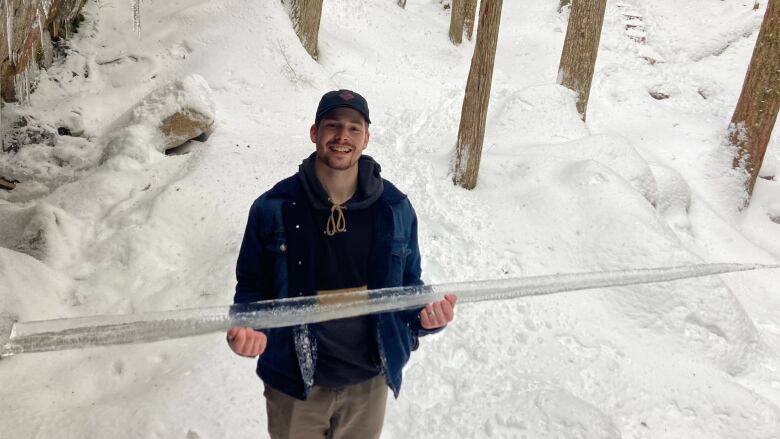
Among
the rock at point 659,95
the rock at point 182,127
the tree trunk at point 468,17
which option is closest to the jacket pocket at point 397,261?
the rock at point 182,127

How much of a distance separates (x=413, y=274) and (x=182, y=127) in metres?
4.23

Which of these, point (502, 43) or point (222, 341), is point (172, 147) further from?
point (502, 43)

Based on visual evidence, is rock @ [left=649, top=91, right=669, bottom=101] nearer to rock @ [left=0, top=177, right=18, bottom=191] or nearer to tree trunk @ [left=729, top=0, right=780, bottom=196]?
tree trunk @ [left=729, top=0, right=780, bottom=196]

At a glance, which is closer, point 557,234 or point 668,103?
point 557,234

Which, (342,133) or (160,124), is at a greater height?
(342,133)

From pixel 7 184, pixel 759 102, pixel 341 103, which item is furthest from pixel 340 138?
pixel 759 102

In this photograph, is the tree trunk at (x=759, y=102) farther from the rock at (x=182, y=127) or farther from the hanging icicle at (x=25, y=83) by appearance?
the hanging icicle at (x=25, y=83)

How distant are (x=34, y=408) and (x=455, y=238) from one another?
3713mm

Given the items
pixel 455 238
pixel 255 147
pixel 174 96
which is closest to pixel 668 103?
pixel 455 238

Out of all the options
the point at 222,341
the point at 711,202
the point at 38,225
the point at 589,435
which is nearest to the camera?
the point at 589,435

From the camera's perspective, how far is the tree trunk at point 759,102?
6.64m

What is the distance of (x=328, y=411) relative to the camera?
1849 millimetres

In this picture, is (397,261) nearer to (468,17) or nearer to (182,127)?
(182,127)

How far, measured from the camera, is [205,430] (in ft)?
8.75
